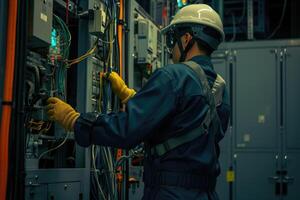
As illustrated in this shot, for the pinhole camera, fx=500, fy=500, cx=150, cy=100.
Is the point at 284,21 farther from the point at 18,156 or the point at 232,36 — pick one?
the point at 18,156

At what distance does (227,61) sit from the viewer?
696 cm

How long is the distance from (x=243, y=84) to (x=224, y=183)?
1379 mm

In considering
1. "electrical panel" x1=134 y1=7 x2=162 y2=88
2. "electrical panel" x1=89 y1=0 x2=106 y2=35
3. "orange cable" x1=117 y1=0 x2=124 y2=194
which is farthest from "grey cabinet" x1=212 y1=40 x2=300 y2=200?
"electrical panel" x1=89 y1=0 x2=106 y2=35

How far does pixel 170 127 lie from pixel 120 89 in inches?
33.9

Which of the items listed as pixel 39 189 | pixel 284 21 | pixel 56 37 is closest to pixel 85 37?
pixel 56 37

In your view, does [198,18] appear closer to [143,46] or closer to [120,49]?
[120,49]

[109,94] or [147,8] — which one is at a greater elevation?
[147,8]

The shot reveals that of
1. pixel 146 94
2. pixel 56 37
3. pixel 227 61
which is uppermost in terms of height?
pixel 227 61

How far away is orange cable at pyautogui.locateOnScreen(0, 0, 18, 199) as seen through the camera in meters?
2.37

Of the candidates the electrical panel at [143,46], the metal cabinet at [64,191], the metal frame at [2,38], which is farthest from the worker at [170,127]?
the electrical panel at [143,46]

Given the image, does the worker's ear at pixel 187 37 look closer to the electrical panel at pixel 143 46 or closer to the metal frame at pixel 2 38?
the metal frame at pixel 2 38

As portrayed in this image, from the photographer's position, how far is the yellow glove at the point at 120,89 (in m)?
3.31

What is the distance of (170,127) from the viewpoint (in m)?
2.56

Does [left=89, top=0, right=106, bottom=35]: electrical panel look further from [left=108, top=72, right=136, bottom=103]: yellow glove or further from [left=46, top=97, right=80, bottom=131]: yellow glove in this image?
[left=46, top=97, right=80, bottom=131]: yellow glove
